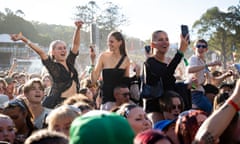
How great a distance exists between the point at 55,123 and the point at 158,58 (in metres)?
1.70

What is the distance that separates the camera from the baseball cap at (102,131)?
5.53ft

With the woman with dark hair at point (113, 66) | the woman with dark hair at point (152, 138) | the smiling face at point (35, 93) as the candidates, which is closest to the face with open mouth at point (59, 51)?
the woman with dark hair at point (113, 66)

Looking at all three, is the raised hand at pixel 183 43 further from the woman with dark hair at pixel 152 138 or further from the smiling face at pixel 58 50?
the woman with dark hair at pixel 152 138

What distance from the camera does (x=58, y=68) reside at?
18.9ft

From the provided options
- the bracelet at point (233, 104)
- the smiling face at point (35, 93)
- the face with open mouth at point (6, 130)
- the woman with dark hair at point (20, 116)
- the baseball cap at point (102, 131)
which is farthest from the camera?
the smiling face at point (35, 93)

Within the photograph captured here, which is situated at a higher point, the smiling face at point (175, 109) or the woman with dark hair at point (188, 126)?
the woman with dark hair at point (188, 126)

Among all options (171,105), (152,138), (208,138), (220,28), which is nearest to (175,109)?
(171,105)

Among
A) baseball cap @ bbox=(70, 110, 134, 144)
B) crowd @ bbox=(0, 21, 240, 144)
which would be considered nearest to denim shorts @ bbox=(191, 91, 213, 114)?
crowd @ bbox=(0, 21, 240, 144)

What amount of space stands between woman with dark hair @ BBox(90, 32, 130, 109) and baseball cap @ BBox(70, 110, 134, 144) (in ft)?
12.0

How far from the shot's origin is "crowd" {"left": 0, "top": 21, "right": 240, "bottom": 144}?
1.90 m

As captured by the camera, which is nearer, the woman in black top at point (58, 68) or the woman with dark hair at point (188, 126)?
the woman with dark hair at point (188, 126)

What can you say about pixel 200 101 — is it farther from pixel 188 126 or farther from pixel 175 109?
pixel 188 126

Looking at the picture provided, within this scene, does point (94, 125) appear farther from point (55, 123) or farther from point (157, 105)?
point (157, 105)

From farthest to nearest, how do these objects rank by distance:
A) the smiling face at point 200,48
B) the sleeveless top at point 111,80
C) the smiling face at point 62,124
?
1. the smiling face at point 200,48
2. the sleeveless top at point 111,80
3. the smiling face at point 62,124
